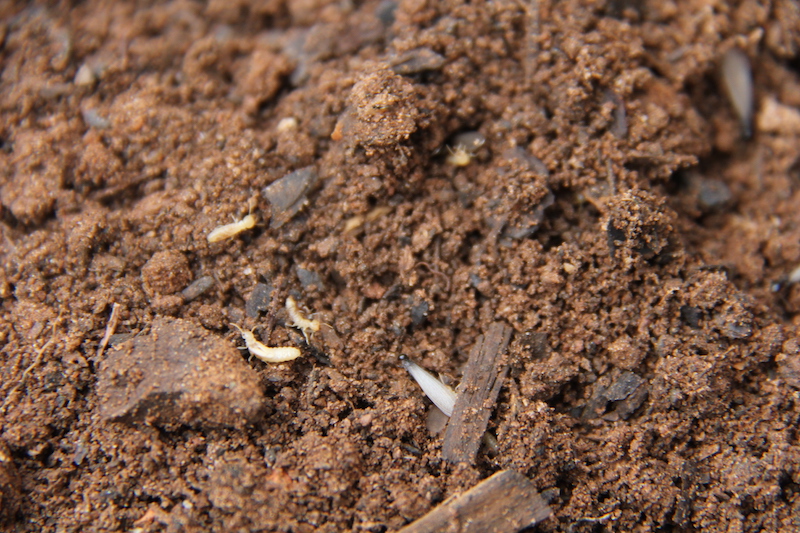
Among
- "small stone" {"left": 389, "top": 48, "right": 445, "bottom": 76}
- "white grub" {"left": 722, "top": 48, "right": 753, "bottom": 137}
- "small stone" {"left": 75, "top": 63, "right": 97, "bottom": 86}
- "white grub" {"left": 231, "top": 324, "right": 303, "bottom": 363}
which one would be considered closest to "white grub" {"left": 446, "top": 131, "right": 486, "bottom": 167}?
"small stone" {"left": 389, "top": 48, "right": 445, "bottom": 76}

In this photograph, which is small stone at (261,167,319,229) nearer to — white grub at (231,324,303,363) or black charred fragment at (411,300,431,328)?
white grub at (231,324,303,363)

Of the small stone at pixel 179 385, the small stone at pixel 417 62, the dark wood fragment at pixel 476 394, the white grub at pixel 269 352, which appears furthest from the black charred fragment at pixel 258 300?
the small stone at pixel 417 62

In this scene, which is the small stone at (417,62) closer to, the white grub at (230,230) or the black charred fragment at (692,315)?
the white grub at (230,230)

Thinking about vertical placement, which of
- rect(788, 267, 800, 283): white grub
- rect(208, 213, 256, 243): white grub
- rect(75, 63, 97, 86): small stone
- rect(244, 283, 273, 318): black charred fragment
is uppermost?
rect(75, 63, 97, 86): small stone

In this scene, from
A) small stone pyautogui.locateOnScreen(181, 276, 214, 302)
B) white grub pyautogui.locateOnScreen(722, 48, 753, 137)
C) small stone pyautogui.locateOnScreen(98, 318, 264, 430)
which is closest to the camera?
small stone pyautogui.locateOnScreen(98, 318, 264, 430)

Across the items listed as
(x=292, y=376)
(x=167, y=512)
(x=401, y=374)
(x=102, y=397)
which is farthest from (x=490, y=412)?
(x=102, y=397)
